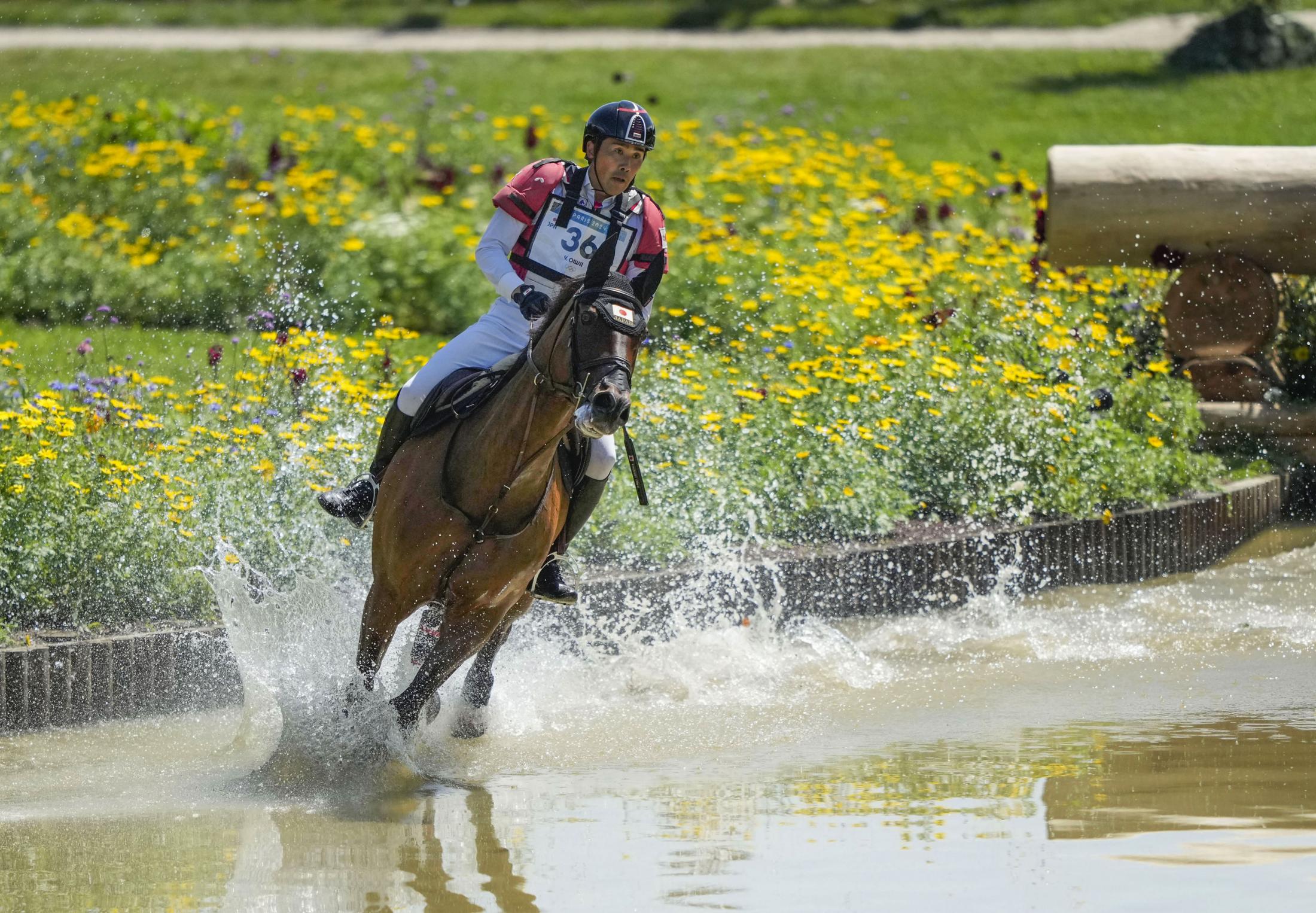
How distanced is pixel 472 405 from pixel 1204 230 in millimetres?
6411

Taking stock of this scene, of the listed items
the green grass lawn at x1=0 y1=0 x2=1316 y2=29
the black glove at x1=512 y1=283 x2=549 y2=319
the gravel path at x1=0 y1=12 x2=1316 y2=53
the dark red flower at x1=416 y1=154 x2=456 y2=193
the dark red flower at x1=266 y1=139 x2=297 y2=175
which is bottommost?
the dark red flower at x1=416 y1=154 x2=456 y2=193

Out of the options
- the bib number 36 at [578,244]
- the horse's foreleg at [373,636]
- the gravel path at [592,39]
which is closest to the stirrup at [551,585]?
the horse's foreleg at [373,636]

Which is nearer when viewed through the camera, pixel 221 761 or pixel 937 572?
pixel 221 761

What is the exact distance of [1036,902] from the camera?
186 inches

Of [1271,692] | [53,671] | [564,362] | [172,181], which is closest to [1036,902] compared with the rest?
[564,362]

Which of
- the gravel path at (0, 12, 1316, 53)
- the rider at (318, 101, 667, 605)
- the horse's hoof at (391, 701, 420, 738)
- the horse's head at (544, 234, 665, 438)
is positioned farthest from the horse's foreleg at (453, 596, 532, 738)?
the gravel path at (0, 12, 1316, 53)

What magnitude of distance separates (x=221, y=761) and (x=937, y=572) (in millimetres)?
3915

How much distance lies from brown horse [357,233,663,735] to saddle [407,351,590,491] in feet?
0.14

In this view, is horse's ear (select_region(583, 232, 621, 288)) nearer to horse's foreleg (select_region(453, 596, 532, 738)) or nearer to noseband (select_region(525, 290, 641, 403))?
noseband (select_region(525, 290, 641, 403))

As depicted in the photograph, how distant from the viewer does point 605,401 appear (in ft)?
17.1

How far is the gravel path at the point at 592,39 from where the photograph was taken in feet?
75.7

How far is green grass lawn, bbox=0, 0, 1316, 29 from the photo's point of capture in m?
24.5

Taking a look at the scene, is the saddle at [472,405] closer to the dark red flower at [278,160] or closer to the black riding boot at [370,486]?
the black riding boot at [370,486]

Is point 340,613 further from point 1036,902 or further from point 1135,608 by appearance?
point 1135,608
